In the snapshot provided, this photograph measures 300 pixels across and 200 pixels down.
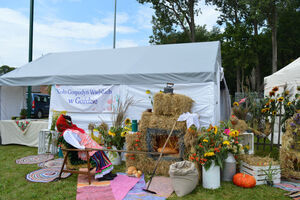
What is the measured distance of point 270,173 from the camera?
11.4 ft

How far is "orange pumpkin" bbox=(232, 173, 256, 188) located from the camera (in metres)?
3.31

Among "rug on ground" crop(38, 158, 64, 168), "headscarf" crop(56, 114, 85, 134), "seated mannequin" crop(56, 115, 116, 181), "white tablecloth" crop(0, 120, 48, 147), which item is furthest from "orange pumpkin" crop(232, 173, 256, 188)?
"white tablecloth" crop(0, 120, 48, 147)

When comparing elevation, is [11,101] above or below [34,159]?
above

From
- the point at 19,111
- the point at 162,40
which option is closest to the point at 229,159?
the point at 19,111

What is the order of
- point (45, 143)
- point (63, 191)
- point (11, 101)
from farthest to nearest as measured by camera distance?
point (11, 101) < point (45, 143) < point (63, 191)

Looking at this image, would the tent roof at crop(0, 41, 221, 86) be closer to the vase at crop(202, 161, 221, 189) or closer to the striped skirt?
the vase at crop(202, 161, 221, 189)

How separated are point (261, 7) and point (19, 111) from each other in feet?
43.1

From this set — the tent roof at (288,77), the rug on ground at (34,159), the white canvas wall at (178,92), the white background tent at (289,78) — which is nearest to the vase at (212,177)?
the white canvas wall at (178,92)

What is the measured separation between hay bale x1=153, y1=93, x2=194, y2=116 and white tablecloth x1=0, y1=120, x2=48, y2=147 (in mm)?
3422

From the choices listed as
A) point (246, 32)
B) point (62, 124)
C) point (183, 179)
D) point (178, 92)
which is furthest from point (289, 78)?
point (246, 32)

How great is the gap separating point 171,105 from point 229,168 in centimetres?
139

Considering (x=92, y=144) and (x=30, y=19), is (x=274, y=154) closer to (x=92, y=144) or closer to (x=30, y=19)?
(x=92, y=144)

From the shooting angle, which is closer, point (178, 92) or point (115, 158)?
point (115, 158)

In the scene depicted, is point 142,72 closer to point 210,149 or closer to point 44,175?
point 210,149
